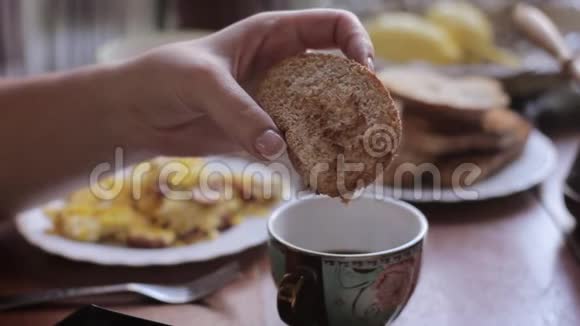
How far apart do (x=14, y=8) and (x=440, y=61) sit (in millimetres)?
768

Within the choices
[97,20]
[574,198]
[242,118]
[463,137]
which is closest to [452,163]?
[463,137]

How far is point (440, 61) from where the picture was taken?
1308 millimetres

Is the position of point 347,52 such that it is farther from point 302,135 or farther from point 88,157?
point 88,157

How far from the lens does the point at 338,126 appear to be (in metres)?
0.57

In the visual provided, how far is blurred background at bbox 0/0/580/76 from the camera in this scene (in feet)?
4.55

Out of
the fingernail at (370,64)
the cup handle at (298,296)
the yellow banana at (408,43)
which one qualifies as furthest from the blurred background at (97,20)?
the cup handle at (298,296)

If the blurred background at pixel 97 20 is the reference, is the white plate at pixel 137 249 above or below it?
above

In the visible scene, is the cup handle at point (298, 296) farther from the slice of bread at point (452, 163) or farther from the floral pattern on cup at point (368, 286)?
the slice of bread at point (452, 163)

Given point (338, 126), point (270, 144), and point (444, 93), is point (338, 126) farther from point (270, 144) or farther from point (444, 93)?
point (444, 93)

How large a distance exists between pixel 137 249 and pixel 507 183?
0.46m

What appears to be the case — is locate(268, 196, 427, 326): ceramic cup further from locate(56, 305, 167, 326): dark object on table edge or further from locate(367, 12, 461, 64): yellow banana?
locate(367, 12, 461, 64): yellow banana

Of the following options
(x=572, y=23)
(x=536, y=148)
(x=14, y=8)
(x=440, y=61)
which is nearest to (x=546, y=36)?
(x=536, y=148)

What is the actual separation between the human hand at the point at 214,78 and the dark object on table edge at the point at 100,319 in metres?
0.15

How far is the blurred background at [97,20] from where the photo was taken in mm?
1387
